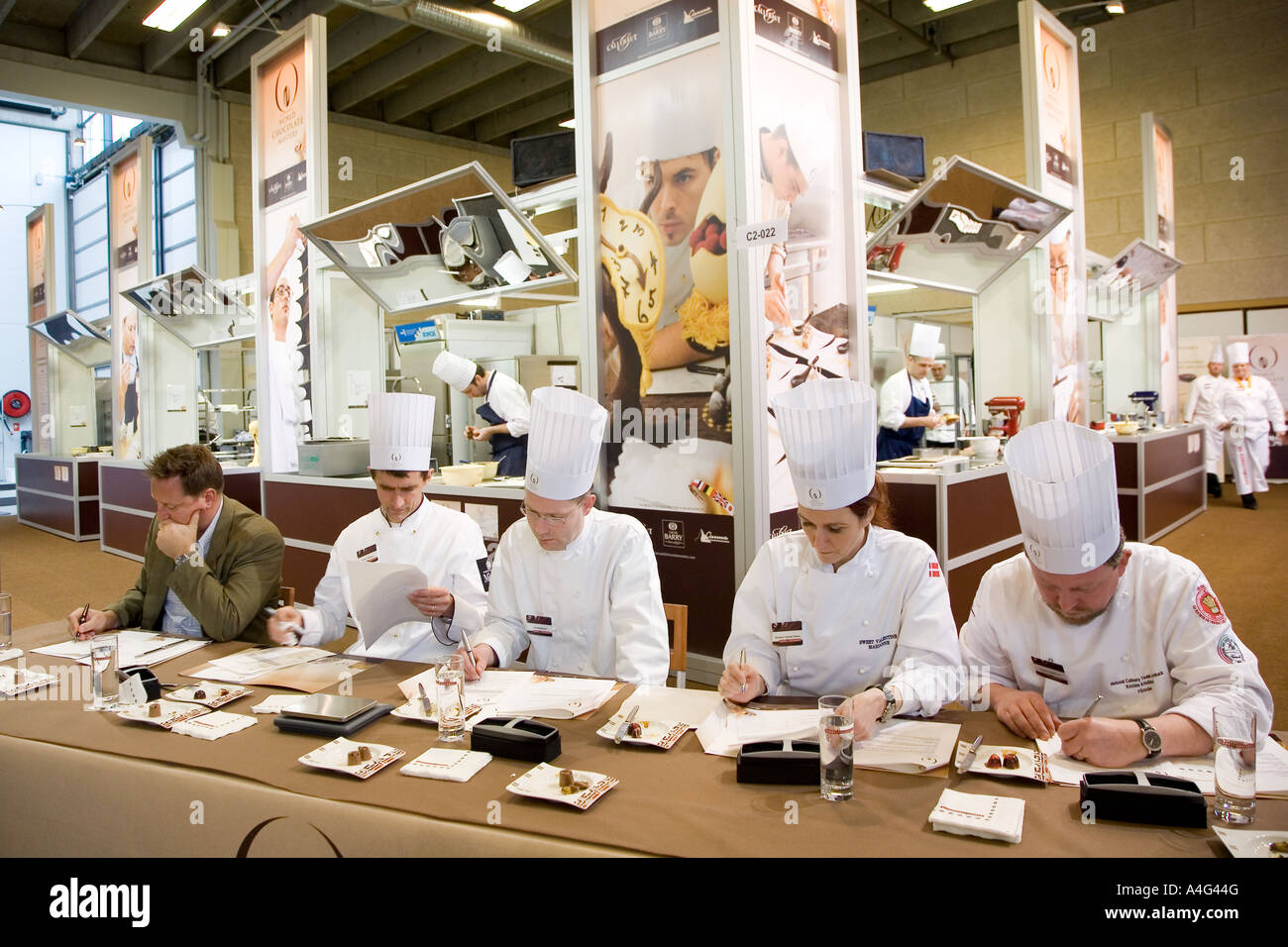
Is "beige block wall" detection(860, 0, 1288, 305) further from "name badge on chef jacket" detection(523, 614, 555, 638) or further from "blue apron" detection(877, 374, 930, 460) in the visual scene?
"name badge on chef jacket" detection(523, 614, 555, 638)

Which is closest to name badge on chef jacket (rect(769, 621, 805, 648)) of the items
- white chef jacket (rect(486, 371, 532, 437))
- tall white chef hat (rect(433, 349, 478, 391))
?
white chef jacket (rect(486, 371, 532, 437))

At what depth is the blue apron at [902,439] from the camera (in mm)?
6246

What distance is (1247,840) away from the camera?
3.90 feet

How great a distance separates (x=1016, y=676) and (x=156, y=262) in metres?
13.1

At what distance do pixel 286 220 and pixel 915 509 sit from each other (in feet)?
14.1

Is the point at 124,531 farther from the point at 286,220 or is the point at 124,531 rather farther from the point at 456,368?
the point at 456,368

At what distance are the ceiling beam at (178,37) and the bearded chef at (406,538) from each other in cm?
774

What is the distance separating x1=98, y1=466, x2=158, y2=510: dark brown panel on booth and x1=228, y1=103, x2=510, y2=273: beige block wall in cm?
389

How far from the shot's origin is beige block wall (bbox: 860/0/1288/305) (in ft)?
30.7

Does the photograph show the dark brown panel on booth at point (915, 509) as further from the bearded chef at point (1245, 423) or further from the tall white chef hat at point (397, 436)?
the bearded chef at point (1245, 423)

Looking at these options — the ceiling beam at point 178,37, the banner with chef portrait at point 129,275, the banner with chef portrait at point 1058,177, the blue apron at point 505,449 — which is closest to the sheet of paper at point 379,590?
the blue apron at point 505,449
